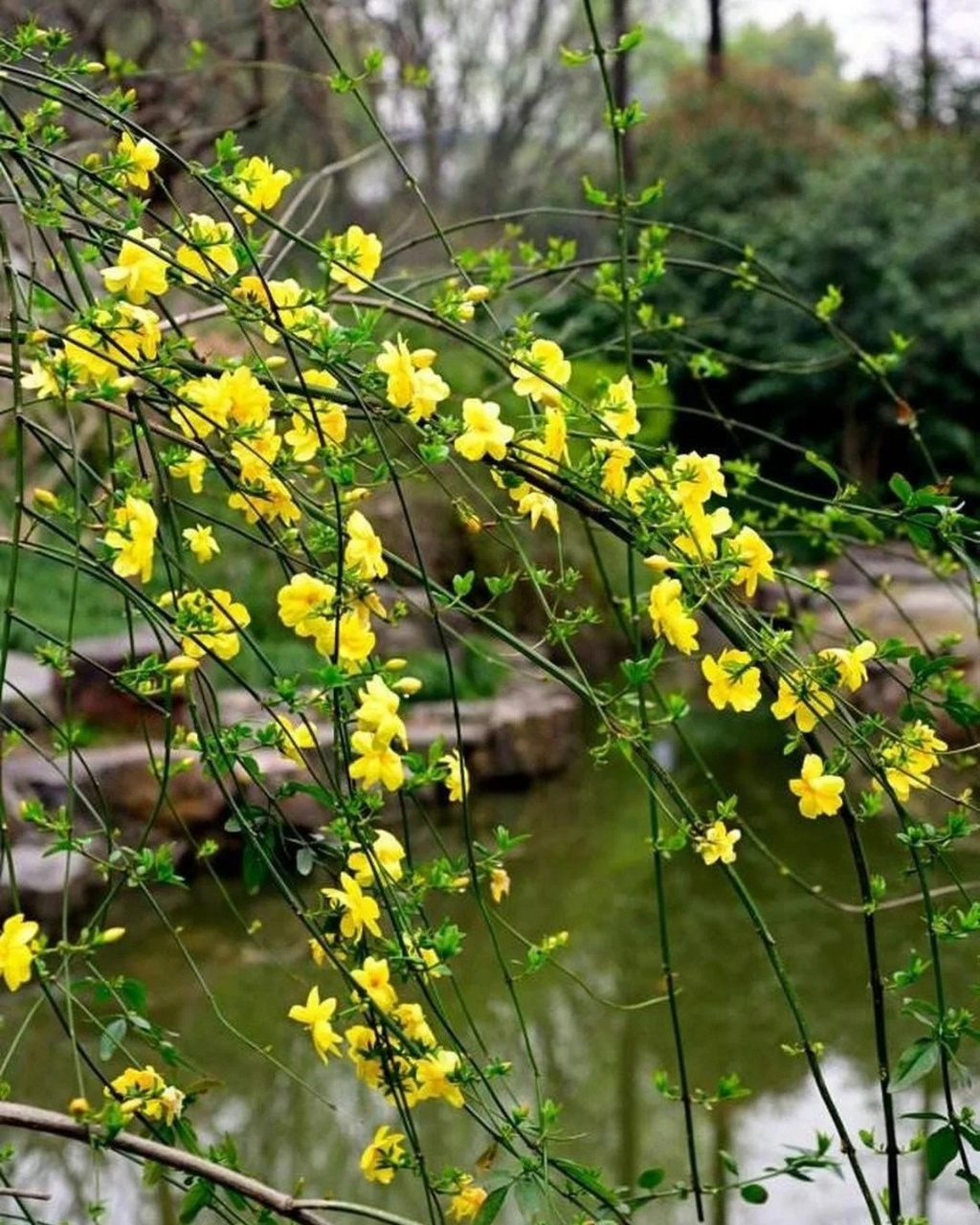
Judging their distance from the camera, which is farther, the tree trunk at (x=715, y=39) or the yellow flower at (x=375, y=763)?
the tree trunk at (x=715, y=39)

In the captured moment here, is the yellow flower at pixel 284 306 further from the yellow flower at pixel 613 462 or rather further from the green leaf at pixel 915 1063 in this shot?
the green leaf at pixel 915 1063

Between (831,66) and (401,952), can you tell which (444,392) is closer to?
(401,952)

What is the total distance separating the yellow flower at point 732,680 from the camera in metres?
0.81

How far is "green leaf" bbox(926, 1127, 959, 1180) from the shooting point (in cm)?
80

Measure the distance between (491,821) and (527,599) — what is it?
68.9 inches

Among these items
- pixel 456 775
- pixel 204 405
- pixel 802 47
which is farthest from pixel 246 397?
pixel 802 47

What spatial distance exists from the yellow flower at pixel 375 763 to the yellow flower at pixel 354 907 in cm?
8

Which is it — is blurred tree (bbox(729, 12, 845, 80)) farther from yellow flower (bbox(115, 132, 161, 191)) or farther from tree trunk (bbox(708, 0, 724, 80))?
yellow flower (bbox(115, 132, 161, 191))

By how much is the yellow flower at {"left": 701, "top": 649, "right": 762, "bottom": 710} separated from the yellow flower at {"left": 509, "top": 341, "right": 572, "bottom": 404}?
170 millimetres

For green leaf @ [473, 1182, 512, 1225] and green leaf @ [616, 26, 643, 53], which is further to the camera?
green leaf @ [616, 26, 643, 53]

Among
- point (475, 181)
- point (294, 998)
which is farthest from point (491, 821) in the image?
point (475, 181)

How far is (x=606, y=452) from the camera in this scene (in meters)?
0.81

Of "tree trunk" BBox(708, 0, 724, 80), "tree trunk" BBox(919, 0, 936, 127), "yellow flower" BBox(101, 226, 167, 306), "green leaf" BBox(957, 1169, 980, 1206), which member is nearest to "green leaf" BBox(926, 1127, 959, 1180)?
"green leaf" BBox(957, 1169, 980, 1206)

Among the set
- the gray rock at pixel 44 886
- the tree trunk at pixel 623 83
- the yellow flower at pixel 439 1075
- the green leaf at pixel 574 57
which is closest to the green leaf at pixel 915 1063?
the yellow flower at pixel 439 1075
